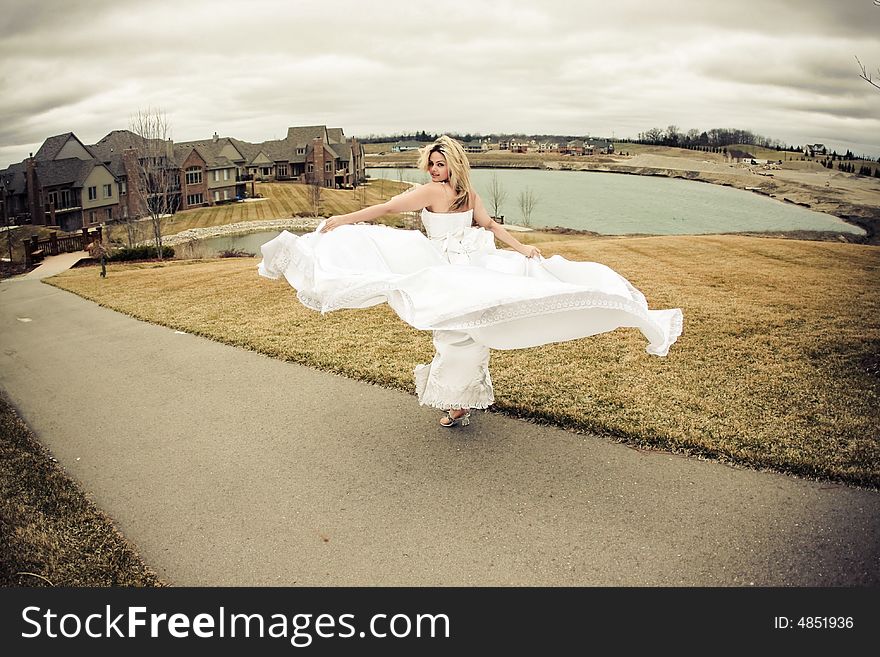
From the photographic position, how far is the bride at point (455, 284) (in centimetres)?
491

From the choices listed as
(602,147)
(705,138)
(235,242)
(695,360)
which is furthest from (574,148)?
(695,360)

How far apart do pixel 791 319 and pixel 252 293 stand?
13107 millimetres

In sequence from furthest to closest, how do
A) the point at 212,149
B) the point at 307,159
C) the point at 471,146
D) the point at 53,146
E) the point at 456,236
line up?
the point at 307,159 < the point at 212,149 < the point at 53,146 < the point at 471,146 < the point at 456,236

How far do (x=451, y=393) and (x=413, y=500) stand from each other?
1224 mm

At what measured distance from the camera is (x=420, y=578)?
4055 mm

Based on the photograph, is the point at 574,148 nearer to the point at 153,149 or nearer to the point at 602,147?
the point at 602,147

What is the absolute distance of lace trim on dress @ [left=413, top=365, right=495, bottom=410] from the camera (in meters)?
5.84

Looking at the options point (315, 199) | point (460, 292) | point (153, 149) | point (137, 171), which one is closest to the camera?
point (460, 292)

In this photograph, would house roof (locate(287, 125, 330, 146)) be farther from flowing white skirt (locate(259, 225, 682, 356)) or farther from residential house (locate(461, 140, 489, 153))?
flowing white skirt (locate(259, 225, 682, 356))

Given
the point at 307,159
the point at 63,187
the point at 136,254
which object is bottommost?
the point at 136,254

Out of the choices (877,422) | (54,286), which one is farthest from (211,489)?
(54,286)

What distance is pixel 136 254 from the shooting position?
106ft

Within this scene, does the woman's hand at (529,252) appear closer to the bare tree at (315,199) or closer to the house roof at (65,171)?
the house roof at (65,171)

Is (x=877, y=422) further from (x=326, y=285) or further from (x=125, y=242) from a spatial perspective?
(x=125, y=242)
